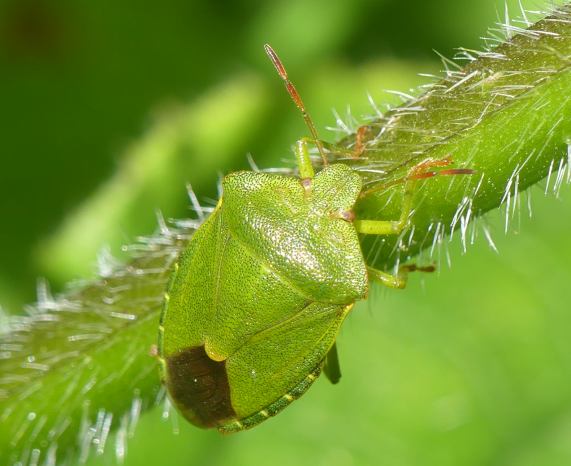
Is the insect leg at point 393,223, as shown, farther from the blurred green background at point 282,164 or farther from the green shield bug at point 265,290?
the blurred green background at point 282,164

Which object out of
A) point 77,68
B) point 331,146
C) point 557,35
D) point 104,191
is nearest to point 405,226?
point 331,146

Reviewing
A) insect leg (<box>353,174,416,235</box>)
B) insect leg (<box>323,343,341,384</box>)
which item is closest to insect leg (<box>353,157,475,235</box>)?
insect leg (<box>353,174,416,235</box>)

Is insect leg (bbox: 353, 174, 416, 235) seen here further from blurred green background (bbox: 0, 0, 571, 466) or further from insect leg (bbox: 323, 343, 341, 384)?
blurred green background (bbox: 0, 0, 571, 466)

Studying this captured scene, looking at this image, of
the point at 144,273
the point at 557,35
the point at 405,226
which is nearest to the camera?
the point at 557,35

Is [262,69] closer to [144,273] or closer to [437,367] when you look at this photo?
[437,367]

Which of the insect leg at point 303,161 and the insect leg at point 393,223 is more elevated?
the insect leg at point 303,161

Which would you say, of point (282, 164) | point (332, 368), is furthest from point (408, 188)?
point (282, 164)

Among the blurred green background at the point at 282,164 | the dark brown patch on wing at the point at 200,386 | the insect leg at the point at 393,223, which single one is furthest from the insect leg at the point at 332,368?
the blurred green background at the point at 282,164
